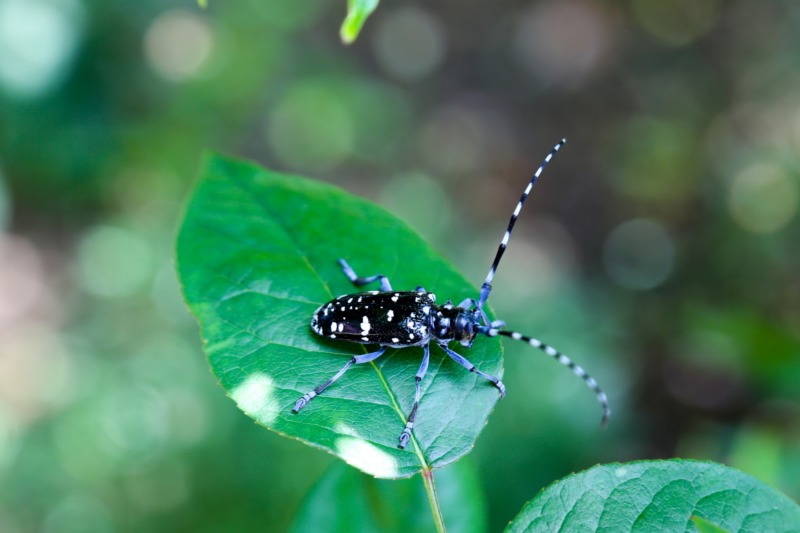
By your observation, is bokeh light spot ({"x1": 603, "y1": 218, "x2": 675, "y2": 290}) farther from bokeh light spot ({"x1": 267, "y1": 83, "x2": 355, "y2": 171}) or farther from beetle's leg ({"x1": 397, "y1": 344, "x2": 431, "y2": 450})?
→ beetle's leg ({"x1": 397, "y1": 344, "x2": 431, "y2": 450})

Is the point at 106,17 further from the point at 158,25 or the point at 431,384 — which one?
the point at 431,384

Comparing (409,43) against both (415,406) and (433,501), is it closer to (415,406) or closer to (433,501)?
(415,406)

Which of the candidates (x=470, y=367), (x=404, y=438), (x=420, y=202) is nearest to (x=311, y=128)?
(x=420, y=202)

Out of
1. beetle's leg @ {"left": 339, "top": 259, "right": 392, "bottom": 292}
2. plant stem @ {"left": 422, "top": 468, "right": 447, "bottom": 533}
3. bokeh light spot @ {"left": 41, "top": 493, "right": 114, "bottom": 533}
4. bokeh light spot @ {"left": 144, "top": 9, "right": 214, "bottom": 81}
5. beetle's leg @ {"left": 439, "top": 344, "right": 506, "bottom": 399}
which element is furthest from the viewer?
bokeh light spot @ {"left": 144, "top": 9, "right": 214, "bottom": 81}

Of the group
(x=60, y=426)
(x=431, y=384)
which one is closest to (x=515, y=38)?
(x=60, y=426)

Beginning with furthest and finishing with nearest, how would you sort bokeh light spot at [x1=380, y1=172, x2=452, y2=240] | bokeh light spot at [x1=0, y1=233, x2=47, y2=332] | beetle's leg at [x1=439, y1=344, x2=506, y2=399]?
bokeh light spot at [x1=0, y1=233, x2=47, y2=332] → bokeh light spot at [x1=380, y1=172, x2=452, y2=240] → beetle's leg at [x1=439, y1=344, x2=506, y2=399]

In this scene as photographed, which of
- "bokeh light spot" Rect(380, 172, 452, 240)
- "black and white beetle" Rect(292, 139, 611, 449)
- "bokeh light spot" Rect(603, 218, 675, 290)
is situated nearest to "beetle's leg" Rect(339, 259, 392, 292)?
"black and white beetle" Rect(292, 139, 611, 449)

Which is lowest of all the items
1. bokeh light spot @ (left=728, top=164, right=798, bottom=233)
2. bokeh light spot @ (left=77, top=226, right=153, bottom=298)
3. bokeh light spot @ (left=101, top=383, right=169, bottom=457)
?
bokeh light spot @ (left=101, top=383, right=169, bottom=457)
